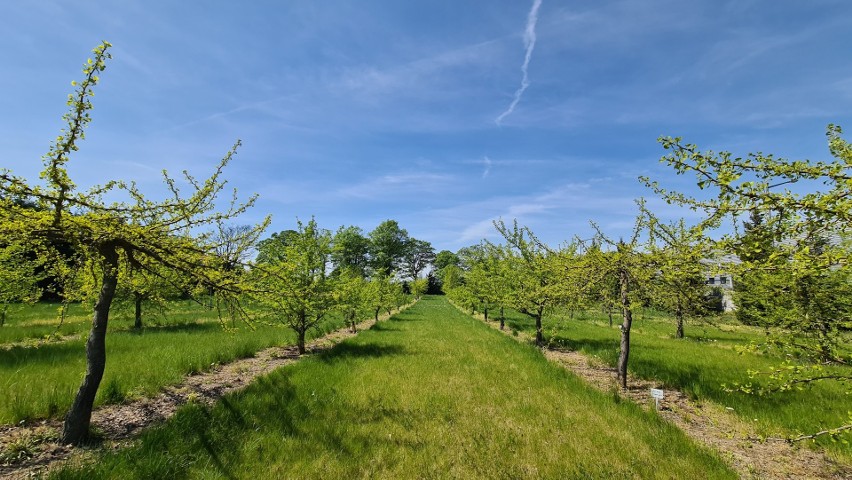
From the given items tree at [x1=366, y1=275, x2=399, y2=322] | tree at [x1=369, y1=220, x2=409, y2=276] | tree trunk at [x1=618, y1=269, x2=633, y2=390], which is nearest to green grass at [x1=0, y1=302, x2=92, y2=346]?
tree at [x1=366, y1=275, x2=399, y2=322]

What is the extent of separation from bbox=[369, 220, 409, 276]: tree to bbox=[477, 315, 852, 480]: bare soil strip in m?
73.9

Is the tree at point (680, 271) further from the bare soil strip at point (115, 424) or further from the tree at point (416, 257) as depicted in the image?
the tree at point (416, 257)

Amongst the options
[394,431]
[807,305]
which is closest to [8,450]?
[394,431]

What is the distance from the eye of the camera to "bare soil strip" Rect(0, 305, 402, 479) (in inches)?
200

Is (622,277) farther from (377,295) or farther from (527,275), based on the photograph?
(377,295)

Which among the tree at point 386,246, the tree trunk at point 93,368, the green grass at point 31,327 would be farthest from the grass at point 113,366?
the tree at point 386,246

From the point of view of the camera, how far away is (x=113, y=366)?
9.52m

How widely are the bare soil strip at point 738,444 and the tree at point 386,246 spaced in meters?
73.9

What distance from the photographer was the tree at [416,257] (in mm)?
100562

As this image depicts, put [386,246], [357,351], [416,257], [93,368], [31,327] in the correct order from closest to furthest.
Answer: [93,368] → [357,351] → [31,327] → [386,246] → [416,257]

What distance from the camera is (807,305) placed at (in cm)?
686

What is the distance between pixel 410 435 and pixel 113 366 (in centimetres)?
856

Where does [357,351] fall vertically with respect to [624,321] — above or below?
below

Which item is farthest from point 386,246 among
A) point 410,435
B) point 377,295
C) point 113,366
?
Answer: point 410,435
